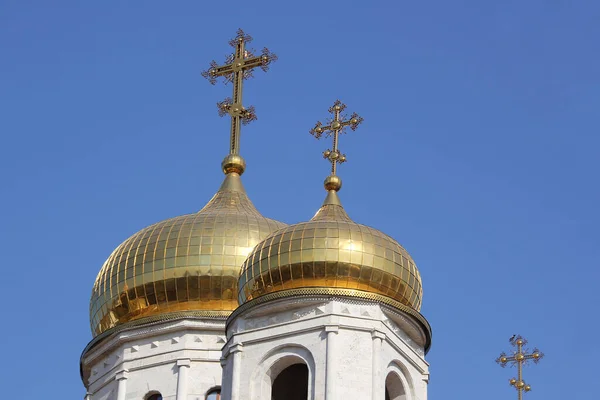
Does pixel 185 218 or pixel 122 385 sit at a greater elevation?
pixel 185 218

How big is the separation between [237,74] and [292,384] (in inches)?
282

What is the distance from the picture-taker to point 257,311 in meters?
28.3

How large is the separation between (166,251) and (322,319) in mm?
3963

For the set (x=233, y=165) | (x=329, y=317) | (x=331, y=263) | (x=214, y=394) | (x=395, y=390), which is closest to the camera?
(x=329, y=317)

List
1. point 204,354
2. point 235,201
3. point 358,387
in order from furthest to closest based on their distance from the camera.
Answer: point 235,201, point 204,354, point 358,387

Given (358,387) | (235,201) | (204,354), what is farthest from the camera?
(235,201)

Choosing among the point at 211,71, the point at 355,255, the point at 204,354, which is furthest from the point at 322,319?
the point at 211,71

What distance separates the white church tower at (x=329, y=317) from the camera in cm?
2758

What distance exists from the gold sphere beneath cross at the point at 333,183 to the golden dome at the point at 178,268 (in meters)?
1.14

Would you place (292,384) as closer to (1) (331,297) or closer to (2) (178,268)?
(1) (331,297)

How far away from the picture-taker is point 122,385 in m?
30.6

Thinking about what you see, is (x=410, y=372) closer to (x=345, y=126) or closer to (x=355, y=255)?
(x=355, y=255)

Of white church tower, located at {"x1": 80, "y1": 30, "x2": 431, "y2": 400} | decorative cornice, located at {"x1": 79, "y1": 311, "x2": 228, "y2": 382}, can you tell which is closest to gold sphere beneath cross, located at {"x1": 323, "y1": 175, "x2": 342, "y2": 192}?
white church tower, located at {"x1": 80, "y1": 30, "x2": 431, "y2": 400}

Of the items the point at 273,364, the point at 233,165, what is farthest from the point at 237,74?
the point at 273,364
